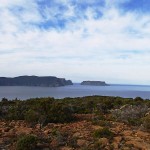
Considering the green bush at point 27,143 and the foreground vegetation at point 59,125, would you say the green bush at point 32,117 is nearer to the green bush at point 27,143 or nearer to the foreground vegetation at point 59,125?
the foreground vegetation at point 59,125

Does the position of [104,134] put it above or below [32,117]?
below

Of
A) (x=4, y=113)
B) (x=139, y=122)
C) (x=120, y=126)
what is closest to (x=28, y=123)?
(x=4, y=113)

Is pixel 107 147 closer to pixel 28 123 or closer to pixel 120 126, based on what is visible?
pixel 120 126

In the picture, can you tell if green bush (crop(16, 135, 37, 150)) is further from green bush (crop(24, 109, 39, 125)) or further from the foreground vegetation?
green bush (crop(24, 109, 39, 125))

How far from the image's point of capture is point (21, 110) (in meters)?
15.6

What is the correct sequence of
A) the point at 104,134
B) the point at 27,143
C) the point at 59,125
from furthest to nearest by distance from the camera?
the point at 59,125 < the point at 104,134 < the point at 27,143

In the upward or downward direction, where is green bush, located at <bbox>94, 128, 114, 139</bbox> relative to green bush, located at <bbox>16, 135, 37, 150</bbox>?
upward

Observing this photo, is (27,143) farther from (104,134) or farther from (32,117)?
(32,117)

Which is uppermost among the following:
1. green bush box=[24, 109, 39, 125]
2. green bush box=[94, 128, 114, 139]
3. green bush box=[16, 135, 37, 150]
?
green bush box=[24, 109, 39, 125]

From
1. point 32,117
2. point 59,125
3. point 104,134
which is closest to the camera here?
point 104,134

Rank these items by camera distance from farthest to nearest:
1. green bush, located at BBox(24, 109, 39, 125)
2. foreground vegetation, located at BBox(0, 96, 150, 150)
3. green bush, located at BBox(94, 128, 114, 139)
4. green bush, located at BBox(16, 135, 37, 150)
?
green bush, located at BBox(24, 109, 39, 125), green bush, located at BBox(94, 128, 114, 139), foreground vegetation, located at BBox(0, 96, 150, 150), green bush, located at BBox(16, 135, 37, 150)

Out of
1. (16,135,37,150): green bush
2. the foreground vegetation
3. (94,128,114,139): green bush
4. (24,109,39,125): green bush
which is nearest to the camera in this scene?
(16,135,37,150): green bush

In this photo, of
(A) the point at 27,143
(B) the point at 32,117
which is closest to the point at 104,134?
(A) the point at 27,143

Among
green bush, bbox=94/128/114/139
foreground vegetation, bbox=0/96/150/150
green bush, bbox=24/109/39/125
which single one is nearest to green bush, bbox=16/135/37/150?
foreground vegetation, bbox=0/96/150/150
